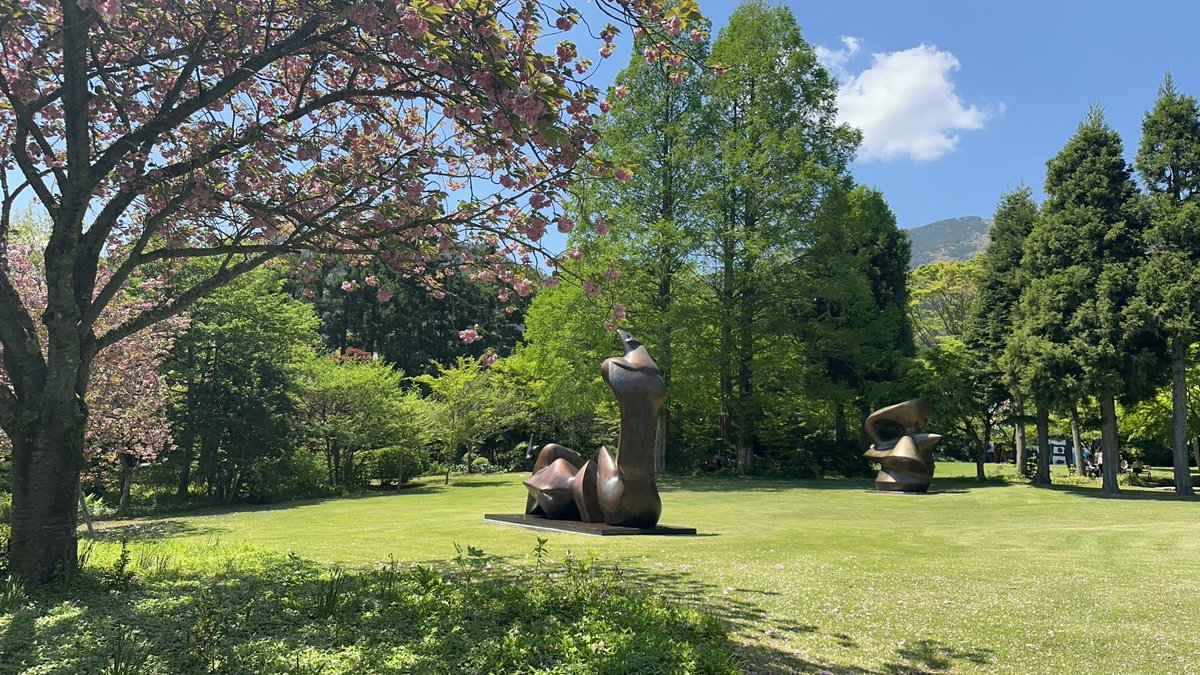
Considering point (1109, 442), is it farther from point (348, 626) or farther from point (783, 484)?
point (348, 626)

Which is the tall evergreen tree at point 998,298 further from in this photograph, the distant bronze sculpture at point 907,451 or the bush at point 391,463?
the bush at point 391,463

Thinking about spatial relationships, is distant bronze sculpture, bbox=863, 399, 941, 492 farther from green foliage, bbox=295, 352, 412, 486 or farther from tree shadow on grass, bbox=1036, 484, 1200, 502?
green foliage, bbox=295, 352, 412, 486

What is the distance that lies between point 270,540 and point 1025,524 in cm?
1335

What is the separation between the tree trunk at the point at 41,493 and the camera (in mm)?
6098

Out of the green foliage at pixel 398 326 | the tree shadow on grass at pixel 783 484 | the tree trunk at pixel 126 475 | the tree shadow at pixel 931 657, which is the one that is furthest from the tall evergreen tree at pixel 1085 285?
the green foliage at pixel 398 326

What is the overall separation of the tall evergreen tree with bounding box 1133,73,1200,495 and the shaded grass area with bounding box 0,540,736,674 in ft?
69.1

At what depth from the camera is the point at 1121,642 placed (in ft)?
18.4

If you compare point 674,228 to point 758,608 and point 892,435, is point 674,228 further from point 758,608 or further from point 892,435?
point 758,608

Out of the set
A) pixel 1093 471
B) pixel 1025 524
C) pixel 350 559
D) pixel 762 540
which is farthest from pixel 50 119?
pixel 1093 471

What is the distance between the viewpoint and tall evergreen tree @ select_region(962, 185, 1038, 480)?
89.5 feet

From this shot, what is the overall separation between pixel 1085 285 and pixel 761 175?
10752 millimetres

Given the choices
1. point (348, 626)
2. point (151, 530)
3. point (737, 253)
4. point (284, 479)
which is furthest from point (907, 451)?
point (348, 626)

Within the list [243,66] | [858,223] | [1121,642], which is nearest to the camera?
[1121,642]

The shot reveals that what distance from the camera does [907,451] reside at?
21906 mm
